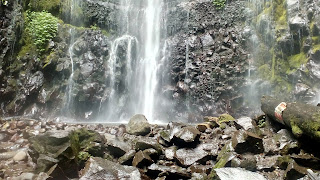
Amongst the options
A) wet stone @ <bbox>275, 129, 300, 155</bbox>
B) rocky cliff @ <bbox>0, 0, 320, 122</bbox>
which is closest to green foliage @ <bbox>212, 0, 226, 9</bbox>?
rocky cliff @ <bbox>0, 0, 320, 122</bbox>

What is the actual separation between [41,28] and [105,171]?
13.0 metres

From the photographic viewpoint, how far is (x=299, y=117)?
17.7 ft

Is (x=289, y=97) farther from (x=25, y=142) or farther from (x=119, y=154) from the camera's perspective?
(x=25, y=142)

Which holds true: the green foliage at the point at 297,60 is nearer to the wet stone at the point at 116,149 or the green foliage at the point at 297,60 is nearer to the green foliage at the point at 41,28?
the wet stone at the point at 116,149

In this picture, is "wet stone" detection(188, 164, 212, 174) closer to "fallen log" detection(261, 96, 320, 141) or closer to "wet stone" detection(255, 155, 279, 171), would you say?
"wet stone" detection(255, 155, 279, 171)

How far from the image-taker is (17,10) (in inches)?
577

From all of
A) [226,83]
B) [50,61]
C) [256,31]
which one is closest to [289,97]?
[226,83]

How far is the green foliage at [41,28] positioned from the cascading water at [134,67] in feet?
13.4

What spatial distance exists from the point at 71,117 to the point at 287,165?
40.7ft

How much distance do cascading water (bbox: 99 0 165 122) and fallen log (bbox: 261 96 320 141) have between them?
989 centimetres

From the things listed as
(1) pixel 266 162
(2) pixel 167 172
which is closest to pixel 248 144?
(1) pixel 266 162

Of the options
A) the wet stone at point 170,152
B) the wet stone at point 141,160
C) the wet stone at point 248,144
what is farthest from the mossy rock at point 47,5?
the wet stone at point 248,144

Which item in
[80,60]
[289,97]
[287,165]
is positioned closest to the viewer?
[287,165]

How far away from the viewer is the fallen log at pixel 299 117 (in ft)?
16.3
